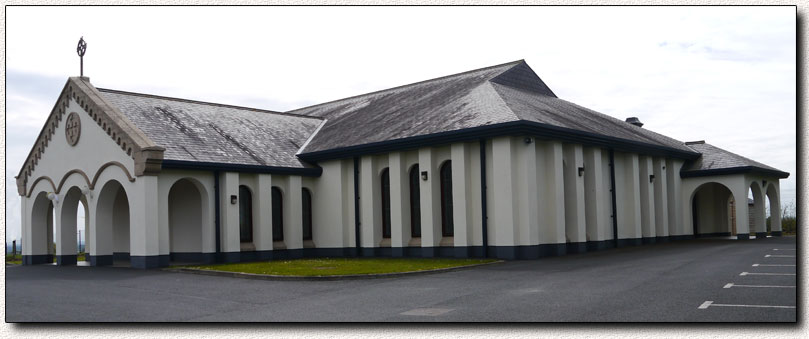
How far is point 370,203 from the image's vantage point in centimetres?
2894

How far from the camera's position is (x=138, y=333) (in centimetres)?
1216

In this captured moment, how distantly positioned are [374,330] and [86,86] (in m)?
20.6

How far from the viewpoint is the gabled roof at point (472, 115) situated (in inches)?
1017

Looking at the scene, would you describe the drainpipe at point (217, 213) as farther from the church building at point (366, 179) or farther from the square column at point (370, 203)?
the square column at point (370, 203)

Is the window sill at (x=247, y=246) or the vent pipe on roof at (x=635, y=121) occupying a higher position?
the vent pipe on roof at (x=635, y=121)

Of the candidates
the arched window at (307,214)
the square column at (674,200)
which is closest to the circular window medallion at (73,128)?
the arched window at (307,214)

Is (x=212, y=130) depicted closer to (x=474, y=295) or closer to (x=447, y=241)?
(x=447, y=241)

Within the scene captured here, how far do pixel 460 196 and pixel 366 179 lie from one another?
4623mm


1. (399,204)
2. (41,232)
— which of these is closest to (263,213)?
(399,204)

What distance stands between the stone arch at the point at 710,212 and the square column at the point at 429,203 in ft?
50.6

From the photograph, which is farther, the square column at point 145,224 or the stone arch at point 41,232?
the stone arch at point 41,232

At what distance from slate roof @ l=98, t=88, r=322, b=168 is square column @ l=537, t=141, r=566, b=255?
992cm

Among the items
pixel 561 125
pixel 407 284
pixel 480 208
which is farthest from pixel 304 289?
pixel 561 125

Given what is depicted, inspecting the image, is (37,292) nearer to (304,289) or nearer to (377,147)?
(304,289)
